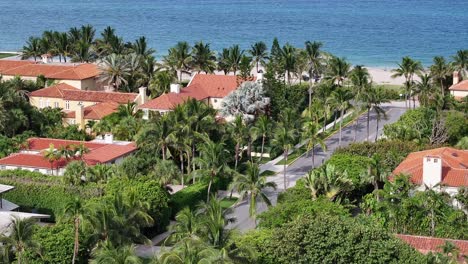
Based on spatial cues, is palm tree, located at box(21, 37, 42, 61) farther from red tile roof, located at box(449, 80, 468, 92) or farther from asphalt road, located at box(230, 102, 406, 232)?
red tile roof, located at box(449, 80, 468, 92)

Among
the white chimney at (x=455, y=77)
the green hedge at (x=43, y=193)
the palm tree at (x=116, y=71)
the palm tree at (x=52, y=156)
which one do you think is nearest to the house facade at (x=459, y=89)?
the white chimney at (x=455, y=77)

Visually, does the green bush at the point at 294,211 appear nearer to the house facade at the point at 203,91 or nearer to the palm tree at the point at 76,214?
the palm tree at the point at 76,214

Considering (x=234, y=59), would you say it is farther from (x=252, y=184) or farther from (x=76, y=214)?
(x=76, y=214)

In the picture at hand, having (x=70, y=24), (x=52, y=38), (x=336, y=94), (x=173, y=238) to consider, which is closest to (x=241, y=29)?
(x=70, y=24)

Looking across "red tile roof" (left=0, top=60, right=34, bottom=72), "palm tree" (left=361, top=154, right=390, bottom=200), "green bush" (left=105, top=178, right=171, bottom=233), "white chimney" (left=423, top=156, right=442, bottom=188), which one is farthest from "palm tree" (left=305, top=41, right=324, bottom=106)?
"green bush" (left=105, top=178, right=171, bottom=233)

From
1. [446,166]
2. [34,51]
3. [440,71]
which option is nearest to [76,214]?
[446,166]

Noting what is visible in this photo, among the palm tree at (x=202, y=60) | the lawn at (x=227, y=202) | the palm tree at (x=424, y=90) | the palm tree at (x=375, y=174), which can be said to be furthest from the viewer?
the palm tree at (x=202, y=60)
